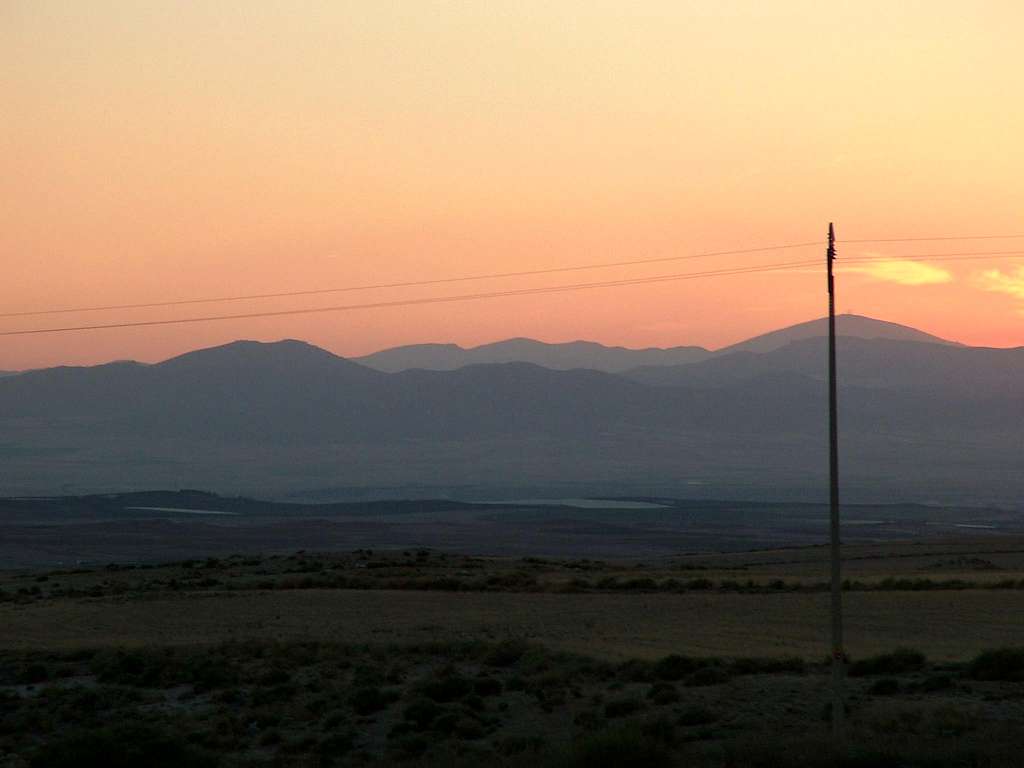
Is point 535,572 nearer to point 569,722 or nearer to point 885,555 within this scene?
point 885,555

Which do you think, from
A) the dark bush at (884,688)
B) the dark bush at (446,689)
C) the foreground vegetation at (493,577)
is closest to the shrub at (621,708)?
the dark bush at (446,689)

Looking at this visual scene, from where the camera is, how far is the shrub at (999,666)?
2481 centimetres

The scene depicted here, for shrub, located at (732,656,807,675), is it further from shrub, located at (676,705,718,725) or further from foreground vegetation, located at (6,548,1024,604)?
foreground vegetation, located at (6,548,1024,604)

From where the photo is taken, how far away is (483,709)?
2406 centimetres

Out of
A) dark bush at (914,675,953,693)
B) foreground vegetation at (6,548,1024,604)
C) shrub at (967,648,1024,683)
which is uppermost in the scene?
shrub at (967,648,1024,683)

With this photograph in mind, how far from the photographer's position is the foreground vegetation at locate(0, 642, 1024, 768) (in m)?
19.2

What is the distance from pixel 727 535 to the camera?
123 meters

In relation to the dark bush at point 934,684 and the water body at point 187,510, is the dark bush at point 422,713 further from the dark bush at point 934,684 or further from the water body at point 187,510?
the water body at point 187,510

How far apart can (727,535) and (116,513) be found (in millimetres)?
71599

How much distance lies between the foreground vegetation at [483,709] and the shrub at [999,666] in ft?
0.11

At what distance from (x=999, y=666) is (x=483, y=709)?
370 inches

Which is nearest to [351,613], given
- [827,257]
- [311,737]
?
[311,737]

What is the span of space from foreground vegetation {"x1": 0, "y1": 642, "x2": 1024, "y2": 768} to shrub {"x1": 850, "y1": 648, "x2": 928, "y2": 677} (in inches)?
1.4

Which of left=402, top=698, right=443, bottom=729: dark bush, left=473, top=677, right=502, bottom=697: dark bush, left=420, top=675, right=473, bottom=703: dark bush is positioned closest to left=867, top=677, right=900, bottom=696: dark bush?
left=473, top=677, right=502, bottom=697: dark bush
